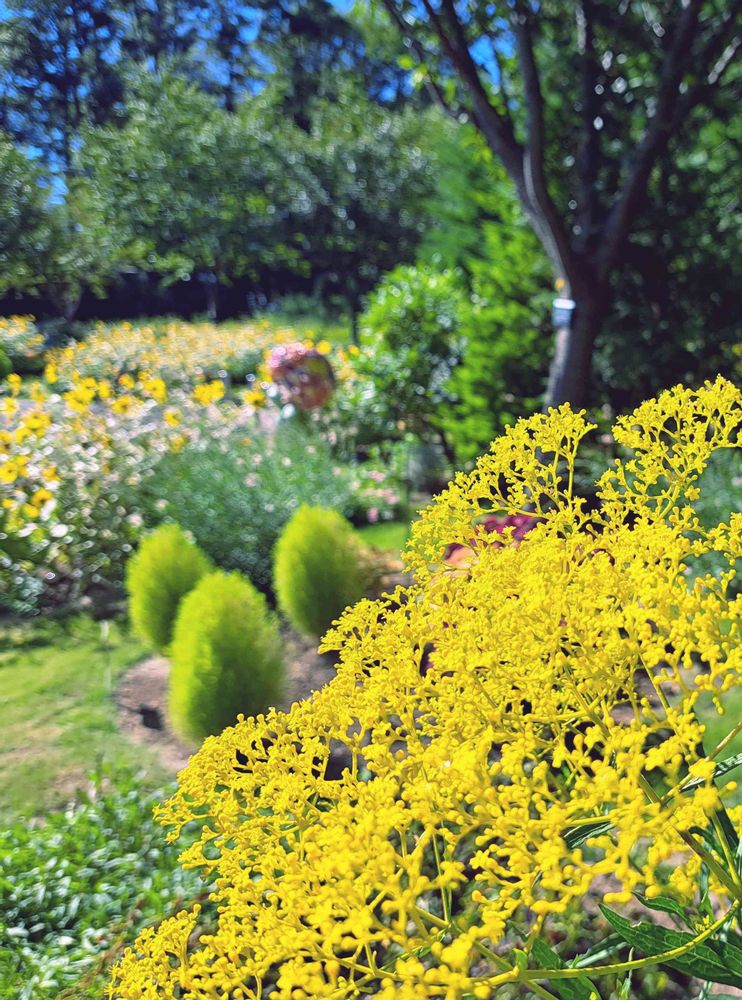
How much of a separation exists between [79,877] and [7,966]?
352mm

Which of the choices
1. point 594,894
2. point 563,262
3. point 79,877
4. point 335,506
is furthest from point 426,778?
point 563,262

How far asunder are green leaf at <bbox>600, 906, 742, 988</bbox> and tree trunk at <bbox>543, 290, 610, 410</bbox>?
4.15 meters

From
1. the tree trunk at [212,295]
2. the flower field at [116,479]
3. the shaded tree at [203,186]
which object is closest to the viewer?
the flower field at [116,479]

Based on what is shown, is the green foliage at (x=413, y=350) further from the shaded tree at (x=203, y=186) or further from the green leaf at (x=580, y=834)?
the green leaf at (x=580, y=834)

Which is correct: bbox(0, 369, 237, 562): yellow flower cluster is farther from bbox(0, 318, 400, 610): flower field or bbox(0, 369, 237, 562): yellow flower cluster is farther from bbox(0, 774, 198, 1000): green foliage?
bbox(0, 774, 198, 1000): green foliage

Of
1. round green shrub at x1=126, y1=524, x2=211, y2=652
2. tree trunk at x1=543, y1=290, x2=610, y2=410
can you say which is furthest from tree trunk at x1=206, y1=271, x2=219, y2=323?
round green shrub at x1=126, y1=524, x2=211, y2=652

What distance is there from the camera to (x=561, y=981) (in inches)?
36.9

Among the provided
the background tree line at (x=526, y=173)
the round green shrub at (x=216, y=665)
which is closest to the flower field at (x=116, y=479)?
the background tree line at (x=526, y=173)

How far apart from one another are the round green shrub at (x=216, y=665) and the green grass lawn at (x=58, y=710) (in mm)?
432

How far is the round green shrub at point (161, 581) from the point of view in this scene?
3.77 m

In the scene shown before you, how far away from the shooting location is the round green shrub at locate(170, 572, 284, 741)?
9.11 feet

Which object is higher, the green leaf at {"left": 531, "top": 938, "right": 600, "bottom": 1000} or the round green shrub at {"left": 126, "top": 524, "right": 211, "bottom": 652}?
the green leaf at {"left": 531, "top": 938, "right": 600, "bottom": 1000}

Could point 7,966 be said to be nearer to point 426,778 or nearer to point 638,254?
point 426,778

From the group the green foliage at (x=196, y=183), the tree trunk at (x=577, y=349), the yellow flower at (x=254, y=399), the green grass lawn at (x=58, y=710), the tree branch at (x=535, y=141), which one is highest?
the green foliage at (x=196, y=183)
